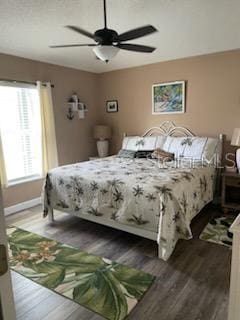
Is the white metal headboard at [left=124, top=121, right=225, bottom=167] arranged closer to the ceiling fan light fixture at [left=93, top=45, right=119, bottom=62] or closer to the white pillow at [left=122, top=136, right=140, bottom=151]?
the white pillow at [left=122, top=136, right=140, bottom=151]

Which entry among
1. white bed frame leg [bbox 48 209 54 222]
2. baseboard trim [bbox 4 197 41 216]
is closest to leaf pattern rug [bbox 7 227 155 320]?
white bed frame leg [bbox 48 209 54 222]

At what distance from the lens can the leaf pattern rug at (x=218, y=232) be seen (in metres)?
2.71

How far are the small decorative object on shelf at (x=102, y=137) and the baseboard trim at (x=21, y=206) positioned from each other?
63.2 inches

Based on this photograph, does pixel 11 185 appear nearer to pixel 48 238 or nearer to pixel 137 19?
pixel 48 238

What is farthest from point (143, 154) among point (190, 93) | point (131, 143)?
point (190, 93)

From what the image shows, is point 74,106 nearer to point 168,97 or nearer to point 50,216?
point 168,97

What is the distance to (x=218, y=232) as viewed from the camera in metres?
2.91

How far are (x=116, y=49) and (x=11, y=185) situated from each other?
270 centimetres

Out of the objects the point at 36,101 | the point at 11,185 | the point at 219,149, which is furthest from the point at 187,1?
the point at 11,185

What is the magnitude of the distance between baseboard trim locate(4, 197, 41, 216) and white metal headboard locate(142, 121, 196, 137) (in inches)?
94.7

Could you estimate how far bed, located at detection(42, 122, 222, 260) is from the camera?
2.40 metres

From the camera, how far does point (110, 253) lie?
2.54m

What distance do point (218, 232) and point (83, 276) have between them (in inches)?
67.5

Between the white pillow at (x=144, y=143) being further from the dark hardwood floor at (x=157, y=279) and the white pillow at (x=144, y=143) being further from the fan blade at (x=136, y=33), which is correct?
the fan blade at (x=136, y=33)
